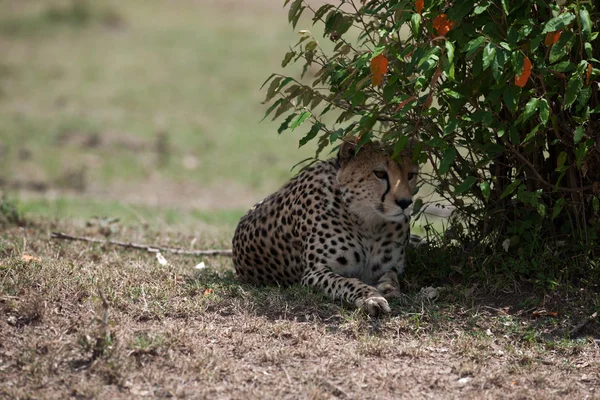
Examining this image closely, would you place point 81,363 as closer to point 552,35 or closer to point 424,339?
point 424,339

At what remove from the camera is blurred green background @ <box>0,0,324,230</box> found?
10.2 m

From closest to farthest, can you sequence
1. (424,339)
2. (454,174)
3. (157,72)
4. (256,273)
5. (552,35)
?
(552,35) < (424,339) < (454,174) < (256,273) < (157,72)

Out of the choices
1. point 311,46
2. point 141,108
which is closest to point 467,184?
point 311,46

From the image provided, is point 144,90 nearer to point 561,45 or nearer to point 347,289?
point 347,289

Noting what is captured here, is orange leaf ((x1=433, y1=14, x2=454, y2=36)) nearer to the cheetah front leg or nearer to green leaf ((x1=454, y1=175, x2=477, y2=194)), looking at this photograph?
green leaf ((x1=454, y1=175, x2=477, y2=194))

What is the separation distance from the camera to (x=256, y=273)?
535 cm

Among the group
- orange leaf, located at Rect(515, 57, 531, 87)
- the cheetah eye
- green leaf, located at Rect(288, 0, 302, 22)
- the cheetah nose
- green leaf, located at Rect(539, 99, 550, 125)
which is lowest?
the cheetah nose

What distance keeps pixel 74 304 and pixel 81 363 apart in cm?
63

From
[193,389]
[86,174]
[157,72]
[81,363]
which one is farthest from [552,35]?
[157,72]

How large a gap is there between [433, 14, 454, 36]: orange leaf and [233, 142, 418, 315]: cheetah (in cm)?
86

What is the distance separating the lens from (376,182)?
470 centimetres

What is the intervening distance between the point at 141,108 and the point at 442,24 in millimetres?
10176

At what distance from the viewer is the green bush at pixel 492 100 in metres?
3.88

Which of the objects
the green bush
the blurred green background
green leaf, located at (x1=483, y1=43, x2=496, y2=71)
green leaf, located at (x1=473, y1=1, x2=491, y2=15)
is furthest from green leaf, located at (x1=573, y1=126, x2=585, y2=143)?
the blurred green background
